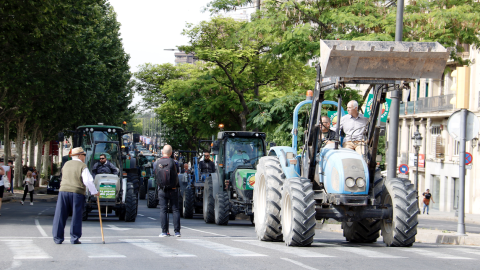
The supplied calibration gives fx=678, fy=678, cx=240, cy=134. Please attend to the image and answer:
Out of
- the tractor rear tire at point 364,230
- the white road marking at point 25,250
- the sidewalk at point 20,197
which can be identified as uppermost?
the tractor rear tire at point 364,230

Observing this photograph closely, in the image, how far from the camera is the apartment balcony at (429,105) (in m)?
46.7

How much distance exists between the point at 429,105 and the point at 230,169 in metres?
32.1

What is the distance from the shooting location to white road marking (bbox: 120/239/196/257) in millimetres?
9914

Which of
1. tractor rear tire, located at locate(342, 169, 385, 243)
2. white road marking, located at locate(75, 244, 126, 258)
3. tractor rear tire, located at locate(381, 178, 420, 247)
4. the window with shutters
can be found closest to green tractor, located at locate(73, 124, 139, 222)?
white road marking, located at locate(75, 244, 126, 258)

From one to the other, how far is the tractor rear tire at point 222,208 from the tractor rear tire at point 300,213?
9.49 metres

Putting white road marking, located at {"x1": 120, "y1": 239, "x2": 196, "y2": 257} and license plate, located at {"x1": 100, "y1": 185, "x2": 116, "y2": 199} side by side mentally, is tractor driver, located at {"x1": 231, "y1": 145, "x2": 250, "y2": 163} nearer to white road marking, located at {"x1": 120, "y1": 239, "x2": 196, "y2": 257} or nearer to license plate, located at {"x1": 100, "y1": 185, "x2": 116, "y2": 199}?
license plate, located at {"x1": 100, "y1": 185, "x2": 116, "y2": 199}

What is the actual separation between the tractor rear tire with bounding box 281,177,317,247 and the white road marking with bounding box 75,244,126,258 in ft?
8.78

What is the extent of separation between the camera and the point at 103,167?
2002 cm

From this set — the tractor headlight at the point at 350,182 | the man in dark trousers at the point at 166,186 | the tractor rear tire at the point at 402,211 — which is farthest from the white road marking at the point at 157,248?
the tractor rear tire at the point at 402,211

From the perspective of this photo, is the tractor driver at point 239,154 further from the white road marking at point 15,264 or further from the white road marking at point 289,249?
the white road marking at point 15,264

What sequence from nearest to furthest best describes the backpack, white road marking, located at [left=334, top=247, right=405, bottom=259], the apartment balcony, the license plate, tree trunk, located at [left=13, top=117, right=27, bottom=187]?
white road marking, located at [left=334, top=247, right=405, bottom=259], the backpack, the license plate, the apartment balcony, tree trunk, located at [left=13, top=117, right=27, bottom=187]

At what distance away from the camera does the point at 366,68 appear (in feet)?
33.4

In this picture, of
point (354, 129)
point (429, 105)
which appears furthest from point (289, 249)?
point (429, 105)

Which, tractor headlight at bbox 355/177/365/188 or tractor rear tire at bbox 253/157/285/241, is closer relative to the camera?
tractor headlight at bbox 355/177/365/188
